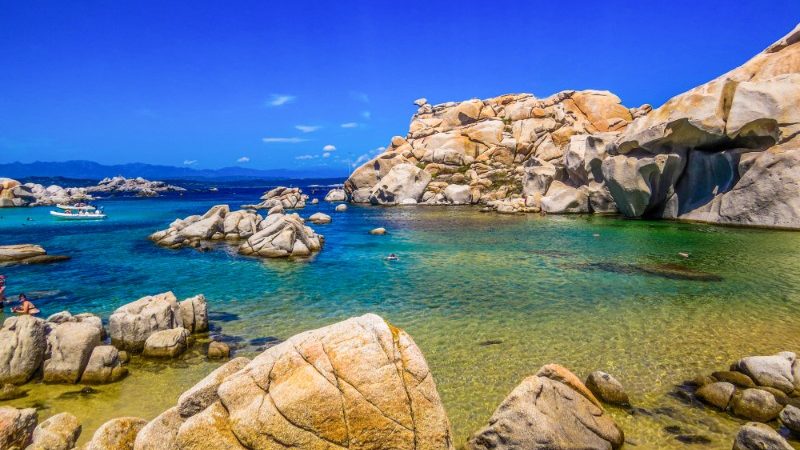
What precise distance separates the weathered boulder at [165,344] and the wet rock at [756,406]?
19.6m

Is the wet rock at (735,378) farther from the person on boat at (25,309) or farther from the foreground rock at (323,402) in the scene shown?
the person on boat at (25,309)

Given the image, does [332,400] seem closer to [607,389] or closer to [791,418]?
[607,389]

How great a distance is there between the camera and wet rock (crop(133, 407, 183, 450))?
8.76 m

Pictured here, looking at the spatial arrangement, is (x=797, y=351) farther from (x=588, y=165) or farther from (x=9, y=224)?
(x=9, y=224)

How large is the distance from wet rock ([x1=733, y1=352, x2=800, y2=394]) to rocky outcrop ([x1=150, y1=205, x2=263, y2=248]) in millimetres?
45224

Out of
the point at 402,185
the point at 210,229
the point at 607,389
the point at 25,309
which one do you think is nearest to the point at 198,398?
the point at 607,389

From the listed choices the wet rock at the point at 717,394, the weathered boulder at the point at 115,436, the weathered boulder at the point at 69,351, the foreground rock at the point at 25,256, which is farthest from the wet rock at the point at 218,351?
the foreground rock at the point at 25,256

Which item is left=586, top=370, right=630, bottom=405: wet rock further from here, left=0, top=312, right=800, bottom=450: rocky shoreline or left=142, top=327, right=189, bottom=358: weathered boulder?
left=142, top=327, right=189, bottom=358: weathered boulder

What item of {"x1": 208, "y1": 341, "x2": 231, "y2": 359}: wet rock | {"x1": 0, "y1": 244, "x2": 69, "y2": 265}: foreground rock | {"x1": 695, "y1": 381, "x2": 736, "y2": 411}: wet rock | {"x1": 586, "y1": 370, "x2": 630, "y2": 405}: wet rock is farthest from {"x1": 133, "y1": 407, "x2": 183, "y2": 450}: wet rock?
{"x1": 0, "y1": 244, "x2": 69, "y2": 265}: foreground rock

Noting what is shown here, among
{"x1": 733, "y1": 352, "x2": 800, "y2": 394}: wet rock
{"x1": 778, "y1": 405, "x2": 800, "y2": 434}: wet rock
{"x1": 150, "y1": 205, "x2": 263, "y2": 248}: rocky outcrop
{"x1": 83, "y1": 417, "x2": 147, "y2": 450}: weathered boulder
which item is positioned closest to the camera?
{"x1": 83, "y1": 417, "x2": 147, "y2": 450}: weathered boulder

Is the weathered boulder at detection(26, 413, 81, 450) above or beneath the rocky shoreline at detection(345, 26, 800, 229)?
beneath

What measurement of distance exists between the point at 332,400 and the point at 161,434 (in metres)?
3.34

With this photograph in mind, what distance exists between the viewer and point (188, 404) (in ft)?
30.3

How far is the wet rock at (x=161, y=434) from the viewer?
8761 mm
